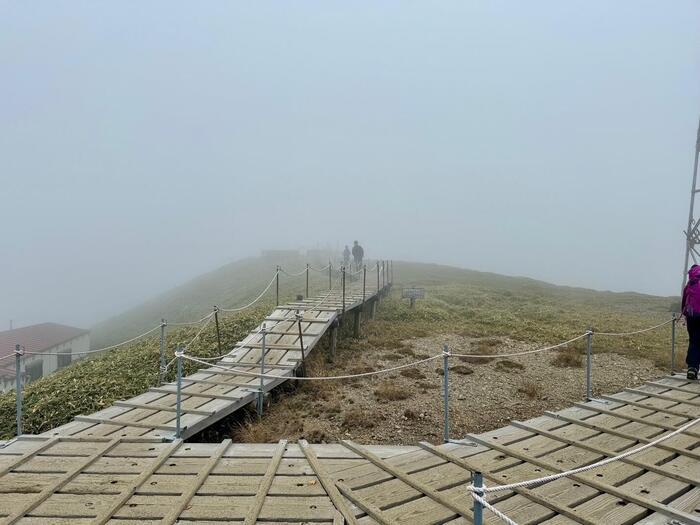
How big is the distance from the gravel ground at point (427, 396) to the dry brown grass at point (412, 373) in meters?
0.03

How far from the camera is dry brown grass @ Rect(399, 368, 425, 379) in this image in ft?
33.7

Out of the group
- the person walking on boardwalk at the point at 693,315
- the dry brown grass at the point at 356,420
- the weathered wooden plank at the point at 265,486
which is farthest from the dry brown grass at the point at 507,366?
the weathered wooden plank at the point at 265,486

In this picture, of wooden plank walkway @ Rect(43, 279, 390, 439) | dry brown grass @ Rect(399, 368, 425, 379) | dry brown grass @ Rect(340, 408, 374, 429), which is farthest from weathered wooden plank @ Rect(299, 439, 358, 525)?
dry brown grass @ Rect(399, 368, 425, 379)

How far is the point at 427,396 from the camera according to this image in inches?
349

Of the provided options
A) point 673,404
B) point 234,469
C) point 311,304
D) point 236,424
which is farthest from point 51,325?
point 673,404

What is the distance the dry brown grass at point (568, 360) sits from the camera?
11422 millimetres

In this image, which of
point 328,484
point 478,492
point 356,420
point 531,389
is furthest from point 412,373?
point 478,492

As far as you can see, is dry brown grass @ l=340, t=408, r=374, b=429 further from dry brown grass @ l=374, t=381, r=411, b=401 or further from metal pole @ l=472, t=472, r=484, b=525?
metal pole @ l=472, t=472, r=484, b=525

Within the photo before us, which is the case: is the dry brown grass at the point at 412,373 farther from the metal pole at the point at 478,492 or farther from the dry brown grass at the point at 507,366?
the metal pole at the point at 478,492

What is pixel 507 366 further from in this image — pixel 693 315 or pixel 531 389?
pixel 693 315

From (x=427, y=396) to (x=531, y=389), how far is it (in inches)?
94.9

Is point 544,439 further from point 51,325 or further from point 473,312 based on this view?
point 51,325

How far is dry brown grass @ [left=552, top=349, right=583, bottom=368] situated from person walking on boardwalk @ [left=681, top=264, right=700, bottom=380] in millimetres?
3068

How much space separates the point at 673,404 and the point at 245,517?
283 inches
